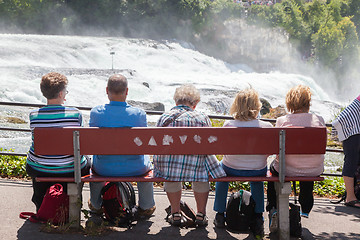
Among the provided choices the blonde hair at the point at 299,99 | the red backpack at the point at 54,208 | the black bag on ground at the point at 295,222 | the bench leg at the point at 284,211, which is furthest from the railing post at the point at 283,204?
the red backpack at the point at 54,208

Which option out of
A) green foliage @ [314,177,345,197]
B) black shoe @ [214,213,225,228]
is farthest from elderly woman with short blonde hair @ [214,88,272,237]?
green foliage @ [314,177,345,197]

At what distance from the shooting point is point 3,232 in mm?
4086

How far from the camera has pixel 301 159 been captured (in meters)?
4.18

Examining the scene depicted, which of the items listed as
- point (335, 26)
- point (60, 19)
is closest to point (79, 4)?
point (60, 19)

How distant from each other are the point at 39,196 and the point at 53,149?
70 centimetres

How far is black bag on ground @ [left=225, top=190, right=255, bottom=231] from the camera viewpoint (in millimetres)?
4230

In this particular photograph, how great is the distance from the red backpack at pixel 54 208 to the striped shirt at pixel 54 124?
216mm

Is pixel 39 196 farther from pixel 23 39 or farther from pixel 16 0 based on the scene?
pixel 16 0

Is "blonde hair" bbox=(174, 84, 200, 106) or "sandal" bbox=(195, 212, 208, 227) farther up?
"blonde hair" bbox=(174, 84, 200, 106)

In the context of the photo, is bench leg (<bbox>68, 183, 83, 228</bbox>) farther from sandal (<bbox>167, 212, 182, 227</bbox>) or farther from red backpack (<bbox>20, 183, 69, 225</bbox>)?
sandal (<bbox>167, 212, 182, 227</bbox>)

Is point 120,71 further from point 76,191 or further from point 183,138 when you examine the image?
point 183,138

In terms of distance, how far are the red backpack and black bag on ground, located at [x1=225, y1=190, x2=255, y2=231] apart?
1.44 metres

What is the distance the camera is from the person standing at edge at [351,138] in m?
5.12

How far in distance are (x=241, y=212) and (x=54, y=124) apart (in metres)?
1.81
